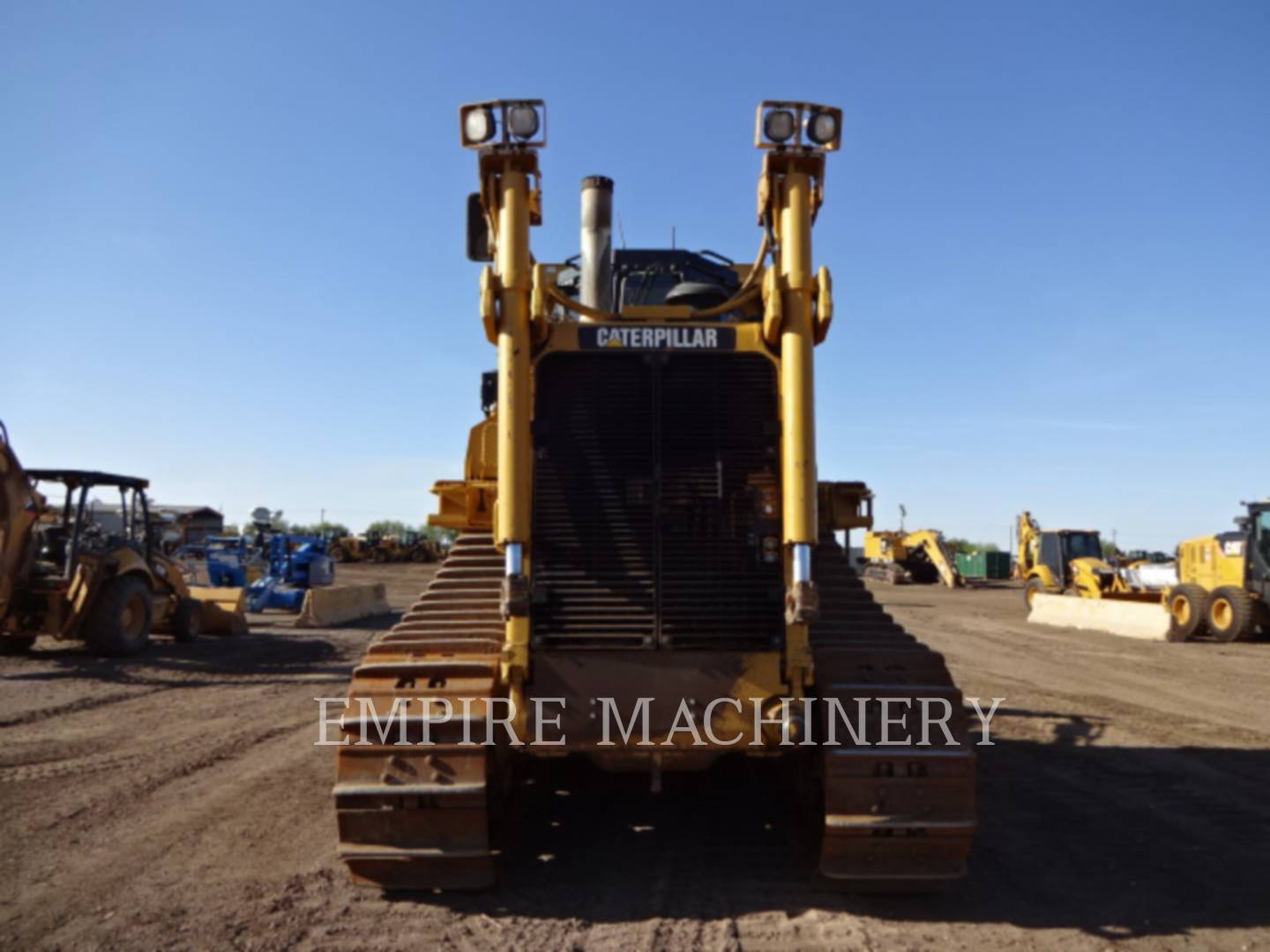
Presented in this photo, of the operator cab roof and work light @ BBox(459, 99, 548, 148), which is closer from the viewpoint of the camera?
work light @ BBox(459, 99, 548, 148)

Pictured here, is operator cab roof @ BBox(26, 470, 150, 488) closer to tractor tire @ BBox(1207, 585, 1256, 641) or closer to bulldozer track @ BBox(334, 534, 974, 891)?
bulldozer track @ BBox(334, 534, 974, 891)

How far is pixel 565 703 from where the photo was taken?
4996mm

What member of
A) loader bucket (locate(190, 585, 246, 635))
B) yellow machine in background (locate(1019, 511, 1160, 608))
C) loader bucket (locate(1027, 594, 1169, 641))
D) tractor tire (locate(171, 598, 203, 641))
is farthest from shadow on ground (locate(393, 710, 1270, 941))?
yellow machine in background (locate(1019, 511, 1160, 608))

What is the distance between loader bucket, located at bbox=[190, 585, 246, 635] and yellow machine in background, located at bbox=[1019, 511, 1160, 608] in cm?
1927

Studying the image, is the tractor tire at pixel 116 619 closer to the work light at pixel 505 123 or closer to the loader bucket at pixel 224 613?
the loader bucket at pixel 224 613

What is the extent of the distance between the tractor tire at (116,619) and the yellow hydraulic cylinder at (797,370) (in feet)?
38.4

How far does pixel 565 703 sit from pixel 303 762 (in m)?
3.84

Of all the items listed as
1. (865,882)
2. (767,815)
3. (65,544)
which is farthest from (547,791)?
(65,544)

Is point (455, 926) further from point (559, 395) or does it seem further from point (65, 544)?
point (65, 544)

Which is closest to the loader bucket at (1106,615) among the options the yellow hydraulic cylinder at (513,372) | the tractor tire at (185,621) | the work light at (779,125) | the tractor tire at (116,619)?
the tractor tire at (185,621)

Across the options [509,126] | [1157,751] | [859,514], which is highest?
[509,126]

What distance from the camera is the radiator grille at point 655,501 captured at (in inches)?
200

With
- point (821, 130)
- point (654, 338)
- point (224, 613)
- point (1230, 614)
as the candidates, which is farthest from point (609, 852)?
point (1230, 614)

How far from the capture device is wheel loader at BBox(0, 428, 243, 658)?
511 inches
